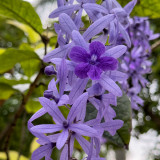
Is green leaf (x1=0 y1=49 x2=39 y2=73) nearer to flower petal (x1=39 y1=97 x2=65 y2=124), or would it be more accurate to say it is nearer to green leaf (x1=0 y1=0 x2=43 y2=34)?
green leaf (x1=0 y1=0 x2=43 y2=34)

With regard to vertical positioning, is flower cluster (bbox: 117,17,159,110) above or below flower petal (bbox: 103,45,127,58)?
below

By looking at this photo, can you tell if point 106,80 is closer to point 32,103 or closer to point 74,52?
point 74,52

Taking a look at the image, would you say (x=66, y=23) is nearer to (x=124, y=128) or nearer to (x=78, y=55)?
(x=78, y=55)

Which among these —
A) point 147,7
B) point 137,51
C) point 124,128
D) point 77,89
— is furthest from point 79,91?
point 137,51

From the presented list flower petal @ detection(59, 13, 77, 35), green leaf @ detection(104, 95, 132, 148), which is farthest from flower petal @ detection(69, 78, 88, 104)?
green leaf @ detection(104, 95, 132, 148)

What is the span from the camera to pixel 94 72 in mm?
483

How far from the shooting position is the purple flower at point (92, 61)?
0.48 meters

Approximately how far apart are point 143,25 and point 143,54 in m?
0.13

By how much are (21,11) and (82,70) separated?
565 mm

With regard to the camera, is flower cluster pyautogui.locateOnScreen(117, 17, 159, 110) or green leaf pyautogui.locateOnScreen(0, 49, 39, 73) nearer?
green leaf pyautogui.locateOnScreen(0, 49, 39, 73)

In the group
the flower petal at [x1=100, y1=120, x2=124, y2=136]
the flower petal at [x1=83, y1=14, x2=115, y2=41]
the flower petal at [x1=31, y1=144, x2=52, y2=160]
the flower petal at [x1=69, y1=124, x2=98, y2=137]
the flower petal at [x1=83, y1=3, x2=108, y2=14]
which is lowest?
the flower petal at [x1=100, y1=120, x2=124, y2=136]

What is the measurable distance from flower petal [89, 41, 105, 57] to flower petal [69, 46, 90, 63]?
0.01 m

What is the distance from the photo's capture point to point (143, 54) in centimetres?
129

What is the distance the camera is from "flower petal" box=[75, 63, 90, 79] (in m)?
0.48
